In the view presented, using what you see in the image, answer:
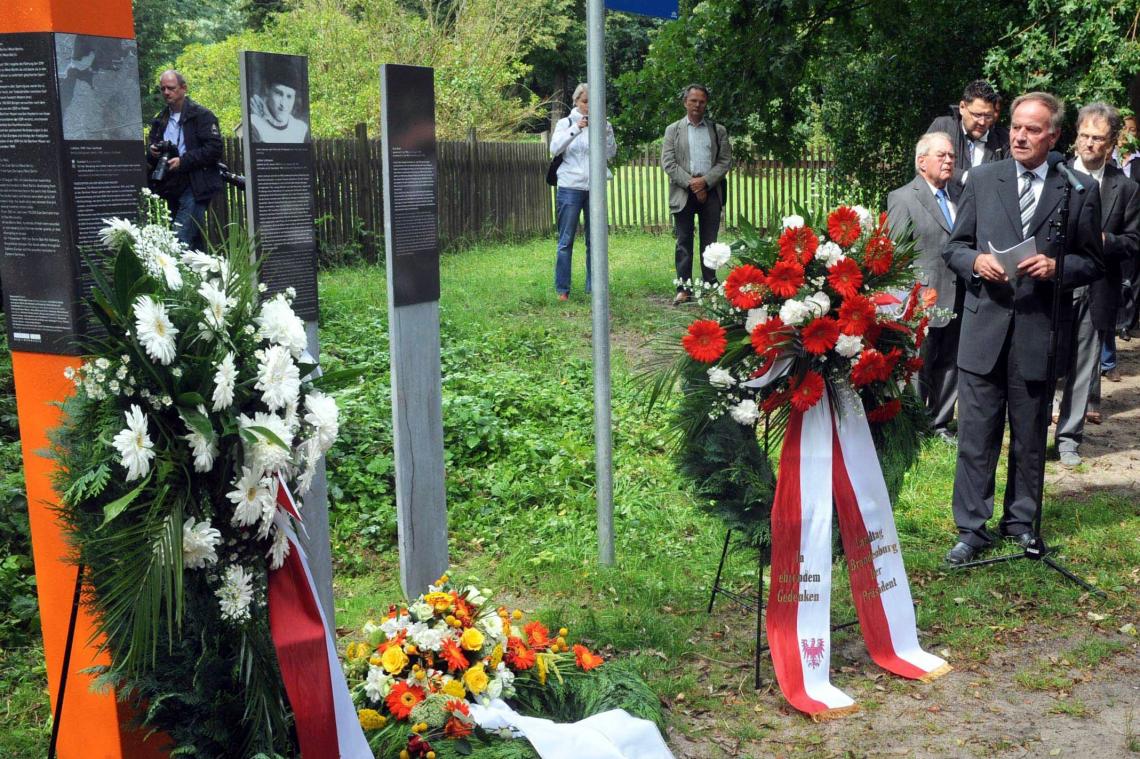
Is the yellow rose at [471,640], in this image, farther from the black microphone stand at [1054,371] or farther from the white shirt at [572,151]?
the white shirt at [572,151]

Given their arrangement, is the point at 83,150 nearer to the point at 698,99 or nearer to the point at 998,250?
the point at 998,250

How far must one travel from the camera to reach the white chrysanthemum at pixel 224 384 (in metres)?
2.96

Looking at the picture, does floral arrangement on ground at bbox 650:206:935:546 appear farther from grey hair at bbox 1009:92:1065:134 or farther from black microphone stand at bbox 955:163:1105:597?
grey hair at bbox 1009:92:1065:134

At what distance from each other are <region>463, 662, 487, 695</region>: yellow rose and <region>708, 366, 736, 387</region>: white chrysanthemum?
155cm

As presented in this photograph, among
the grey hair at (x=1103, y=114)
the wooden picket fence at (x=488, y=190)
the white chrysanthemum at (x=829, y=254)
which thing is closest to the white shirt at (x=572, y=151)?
the wooden picket fence at (x=488, y=190)

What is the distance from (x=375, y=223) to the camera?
14.8 m

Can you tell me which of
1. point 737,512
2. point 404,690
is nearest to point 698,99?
point 737,512

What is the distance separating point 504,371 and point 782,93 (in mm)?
5374

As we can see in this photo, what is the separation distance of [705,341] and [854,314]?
0.60 metres

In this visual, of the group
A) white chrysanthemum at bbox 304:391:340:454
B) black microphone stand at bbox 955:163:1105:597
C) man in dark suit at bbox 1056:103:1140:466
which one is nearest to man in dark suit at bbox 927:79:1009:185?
man in dark suit at bbox 1056:103:1140:466

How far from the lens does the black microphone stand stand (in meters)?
5.49

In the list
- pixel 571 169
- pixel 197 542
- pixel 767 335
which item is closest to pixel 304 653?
pixel 197 542

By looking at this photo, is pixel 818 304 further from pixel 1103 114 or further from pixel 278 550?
pixel 1103 114

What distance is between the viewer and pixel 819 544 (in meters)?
4.71
